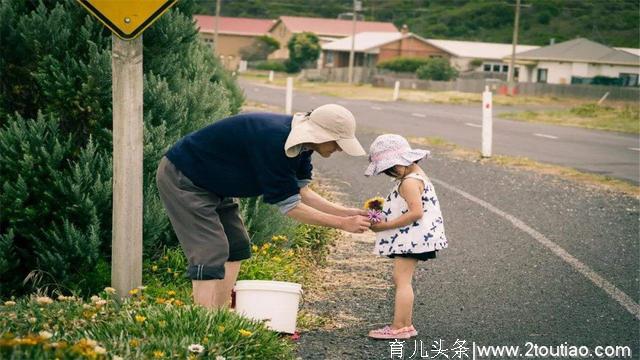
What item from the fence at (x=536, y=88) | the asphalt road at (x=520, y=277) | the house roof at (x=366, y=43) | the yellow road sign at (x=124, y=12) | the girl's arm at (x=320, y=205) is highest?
the house roof at (x=366, y=43)

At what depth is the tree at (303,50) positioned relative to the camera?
94206 millimetres

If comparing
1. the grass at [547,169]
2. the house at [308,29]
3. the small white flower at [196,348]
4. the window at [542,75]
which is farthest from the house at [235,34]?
the small white flower at [196,348]

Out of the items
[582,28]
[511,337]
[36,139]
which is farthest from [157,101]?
[582,28]

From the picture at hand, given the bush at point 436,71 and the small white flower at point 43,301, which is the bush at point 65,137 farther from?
the bush at point 436,71

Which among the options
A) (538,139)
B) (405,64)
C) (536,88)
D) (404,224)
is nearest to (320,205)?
(404,224)

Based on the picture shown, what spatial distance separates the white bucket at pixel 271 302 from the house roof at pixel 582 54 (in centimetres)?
7131

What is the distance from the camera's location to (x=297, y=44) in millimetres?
94188

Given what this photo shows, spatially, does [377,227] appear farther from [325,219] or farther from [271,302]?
[271,302]

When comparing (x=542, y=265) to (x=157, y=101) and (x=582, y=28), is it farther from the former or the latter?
(x=582, y=28)

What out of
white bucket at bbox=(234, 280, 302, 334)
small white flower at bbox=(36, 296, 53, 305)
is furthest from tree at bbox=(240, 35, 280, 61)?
small white flower at bbox=(36, 296, 53, 305)

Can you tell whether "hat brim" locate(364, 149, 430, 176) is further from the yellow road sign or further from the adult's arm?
the yellow road sign

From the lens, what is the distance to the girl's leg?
5.82 metres

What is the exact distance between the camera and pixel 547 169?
1531 centimetres

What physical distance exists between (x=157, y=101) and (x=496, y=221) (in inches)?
178
